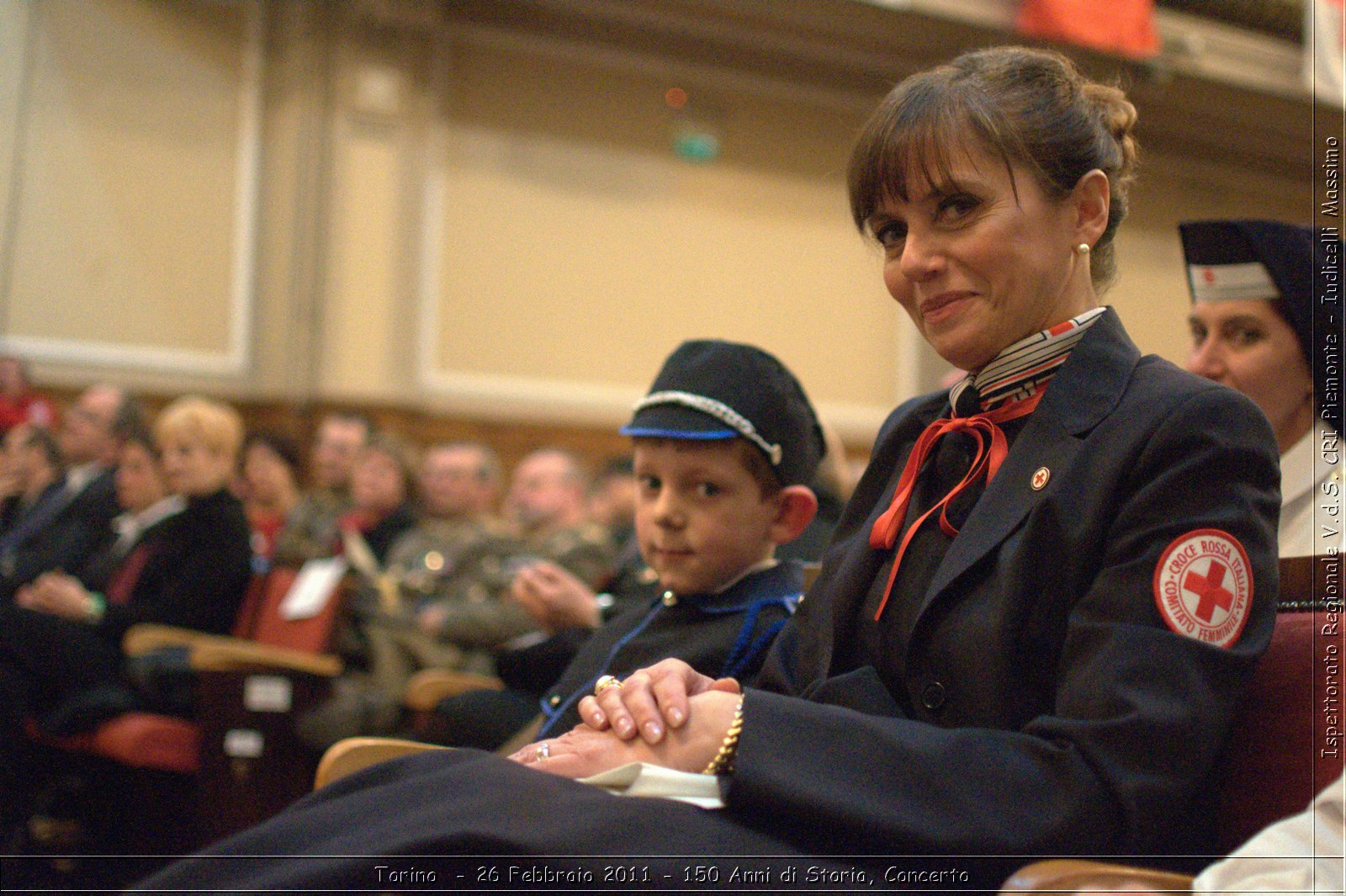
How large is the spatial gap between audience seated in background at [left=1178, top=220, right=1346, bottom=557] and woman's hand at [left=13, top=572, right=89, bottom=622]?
12.6 feet

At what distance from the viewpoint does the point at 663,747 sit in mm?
1170

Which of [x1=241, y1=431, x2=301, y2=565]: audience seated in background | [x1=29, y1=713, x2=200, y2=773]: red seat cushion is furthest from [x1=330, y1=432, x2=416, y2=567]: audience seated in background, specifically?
[x1=29, y1=713, x2=200, y2=773]: red seat cushion

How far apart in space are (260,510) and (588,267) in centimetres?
286

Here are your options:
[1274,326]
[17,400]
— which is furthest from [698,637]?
[17,400]

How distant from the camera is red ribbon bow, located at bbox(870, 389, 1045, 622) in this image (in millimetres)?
1313

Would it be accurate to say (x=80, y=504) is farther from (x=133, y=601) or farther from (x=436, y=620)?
(x=436, y=620)

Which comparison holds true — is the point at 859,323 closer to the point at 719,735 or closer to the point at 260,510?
the point at 260,510

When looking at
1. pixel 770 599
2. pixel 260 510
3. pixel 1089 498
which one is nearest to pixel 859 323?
pixel 260 510

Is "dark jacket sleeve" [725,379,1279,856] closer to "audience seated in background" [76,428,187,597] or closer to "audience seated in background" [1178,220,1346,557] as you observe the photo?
"audience seated in background" [1178,220,1346,557]

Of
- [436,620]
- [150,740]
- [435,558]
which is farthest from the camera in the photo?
[435,558]

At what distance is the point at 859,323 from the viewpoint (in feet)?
26.6

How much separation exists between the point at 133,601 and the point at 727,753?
12.4 feet

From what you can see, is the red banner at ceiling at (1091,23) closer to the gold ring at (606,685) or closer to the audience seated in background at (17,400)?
the audience seated in background at (17,400)

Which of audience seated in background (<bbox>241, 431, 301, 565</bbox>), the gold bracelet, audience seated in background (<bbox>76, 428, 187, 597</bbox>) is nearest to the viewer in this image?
the gold bracelet
